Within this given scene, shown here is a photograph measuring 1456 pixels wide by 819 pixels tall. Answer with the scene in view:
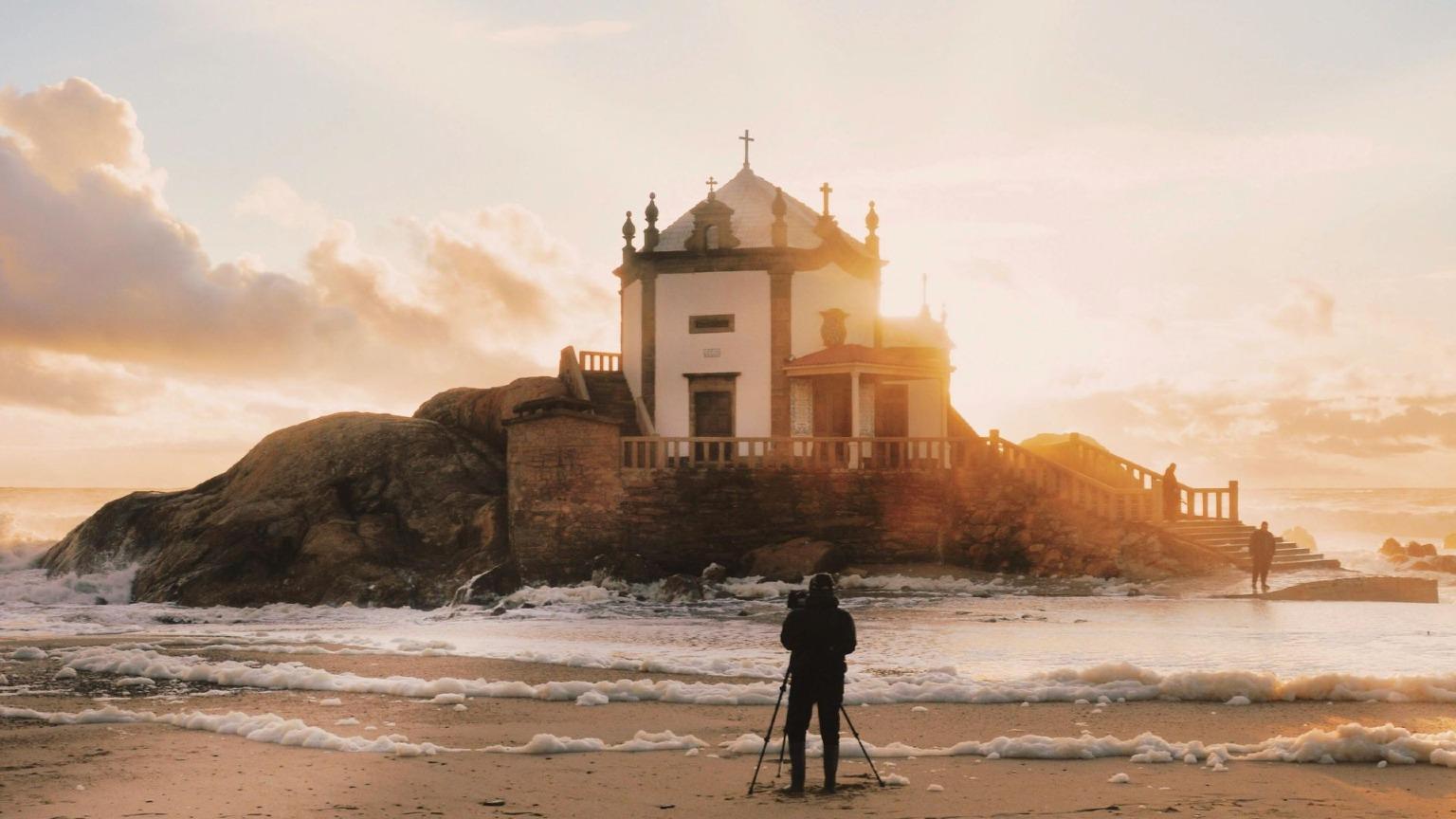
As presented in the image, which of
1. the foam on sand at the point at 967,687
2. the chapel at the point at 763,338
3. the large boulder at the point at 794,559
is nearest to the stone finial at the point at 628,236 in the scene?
the chapel at the point at 763,338

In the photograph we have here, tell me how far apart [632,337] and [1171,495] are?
16407 millimetres

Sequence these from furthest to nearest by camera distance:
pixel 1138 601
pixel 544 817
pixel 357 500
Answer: pixel 357 500
pixel 1138 601
pixel 544 817

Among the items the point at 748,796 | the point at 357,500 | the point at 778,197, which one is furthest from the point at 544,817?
the point at 778,197

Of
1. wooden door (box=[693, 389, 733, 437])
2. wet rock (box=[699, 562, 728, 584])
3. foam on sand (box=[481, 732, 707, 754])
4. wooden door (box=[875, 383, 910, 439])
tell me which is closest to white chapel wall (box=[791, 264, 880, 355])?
wooden door (box=[875, 383, 910, 439])

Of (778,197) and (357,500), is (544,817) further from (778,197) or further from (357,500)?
(778,197)

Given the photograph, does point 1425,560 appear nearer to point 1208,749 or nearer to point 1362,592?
point 1362,592

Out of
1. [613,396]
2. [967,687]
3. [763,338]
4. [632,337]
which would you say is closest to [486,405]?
[613,396]

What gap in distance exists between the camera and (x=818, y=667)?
10.3 meters

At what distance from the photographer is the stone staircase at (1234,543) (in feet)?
105

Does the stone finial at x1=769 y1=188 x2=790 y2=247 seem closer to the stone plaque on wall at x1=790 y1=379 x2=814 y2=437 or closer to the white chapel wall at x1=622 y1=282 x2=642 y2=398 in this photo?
the stone plaque on wall at x1=790 y1=379 x2=814 y2=437

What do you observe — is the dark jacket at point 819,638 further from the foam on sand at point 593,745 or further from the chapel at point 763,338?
the chapel at point 763,338

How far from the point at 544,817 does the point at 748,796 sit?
161cm

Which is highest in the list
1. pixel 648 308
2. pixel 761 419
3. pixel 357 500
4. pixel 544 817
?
pixel 648 308

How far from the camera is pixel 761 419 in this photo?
38.8m
